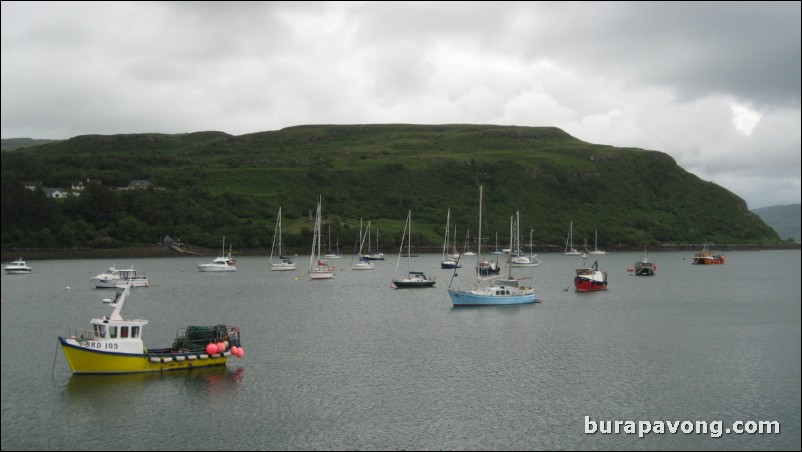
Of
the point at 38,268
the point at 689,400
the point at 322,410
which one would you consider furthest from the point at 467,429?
the point at 38,268

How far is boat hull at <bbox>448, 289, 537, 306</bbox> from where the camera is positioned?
81938mm

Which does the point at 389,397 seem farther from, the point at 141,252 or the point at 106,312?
the point at 141,252

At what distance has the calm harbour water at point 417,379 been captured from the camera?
35531 mm

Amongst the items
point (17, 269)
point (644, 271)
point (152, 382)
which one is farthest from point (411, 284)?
point (17, 269)

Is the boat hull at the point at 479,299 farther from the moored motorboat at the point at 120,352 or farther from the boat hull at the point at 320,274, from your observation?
the boat hull at the point at 320,274

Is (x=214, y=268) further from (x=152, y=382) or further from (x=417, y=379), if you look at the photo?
(x=417, y=379)

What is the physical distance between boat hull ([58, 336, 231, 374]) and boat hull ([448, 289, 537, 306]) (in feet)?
131

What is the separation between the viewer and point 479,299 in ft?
272

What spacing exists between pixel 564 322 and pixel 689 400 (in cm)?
3010

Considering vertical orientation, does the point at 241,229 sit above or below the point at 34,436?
above

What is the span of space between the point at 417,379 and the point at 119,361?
62.6 feet

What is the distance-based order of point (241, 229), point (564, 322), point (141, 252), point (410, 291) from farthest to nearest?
point (241, 229)
point (141, 252)
point (410, 291)
point (564, 322)

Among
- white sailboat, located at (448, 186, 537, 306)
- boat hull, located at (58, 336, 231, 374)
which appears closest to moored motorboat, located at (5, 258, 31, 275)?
white sailboat, located at (448, 186, 537, 306)

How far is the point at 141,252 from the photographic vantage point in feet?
587
